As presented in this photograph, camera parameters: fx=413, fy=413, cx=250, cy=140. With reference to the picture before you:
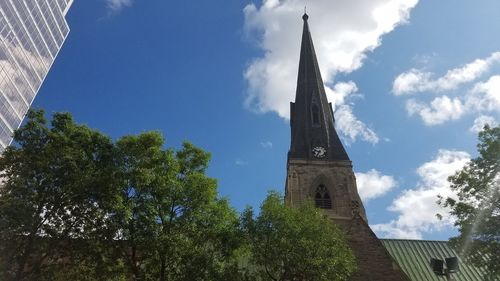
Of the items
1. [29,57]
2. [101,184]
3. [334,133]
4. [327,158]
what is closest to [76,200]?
[101,184]

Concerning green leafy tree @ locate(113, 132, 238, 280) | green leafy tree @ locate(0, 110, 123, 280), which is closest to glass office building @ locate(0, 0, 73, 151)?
green leafy tree @ locate(0, 110, 123, 280)

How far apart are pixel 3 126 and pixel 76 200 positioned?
37465 mm

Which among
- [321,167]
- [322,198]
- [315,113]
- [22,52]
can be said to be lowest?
[322,198]

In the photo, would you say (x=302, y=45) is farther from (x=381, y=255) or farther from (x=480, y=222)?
(x=480, y=222)

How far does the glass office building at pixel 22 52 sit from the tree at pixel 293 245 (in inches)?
1380

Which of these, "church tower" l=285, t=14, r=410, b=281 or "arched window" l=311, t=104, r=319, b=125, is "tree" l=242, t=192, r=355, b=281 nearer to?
"church tower" l=285, t=14, r=410, b=281

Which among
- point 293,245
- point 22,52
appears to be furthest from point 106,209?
point 22,52

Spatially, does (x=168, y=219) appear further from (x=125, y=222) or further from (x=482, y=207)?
(x=482, y=207)

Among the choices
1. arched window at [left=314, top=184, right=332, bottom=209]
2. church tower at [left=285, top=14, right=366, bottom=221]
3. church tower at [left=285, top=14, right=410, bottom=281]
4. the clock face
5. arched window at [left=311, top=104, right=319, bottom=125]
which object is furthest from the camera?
arched window at [left=311, top=104, right=319, bottom=125]

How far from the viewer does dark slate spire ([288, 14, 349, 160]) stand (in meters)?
37.5

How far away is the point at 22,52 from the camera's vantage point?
4781 cm

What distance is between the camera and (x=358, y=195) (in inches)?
1341

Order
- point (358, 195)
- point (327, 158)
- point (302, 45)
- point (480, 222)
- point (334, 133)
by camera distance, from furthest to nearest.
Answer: point (302, 45)
point (334, 133)
point (327, 158)
point (358, 195)
point (480, 222)

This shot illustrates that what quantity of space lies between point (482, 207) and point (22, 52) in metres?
49.2
